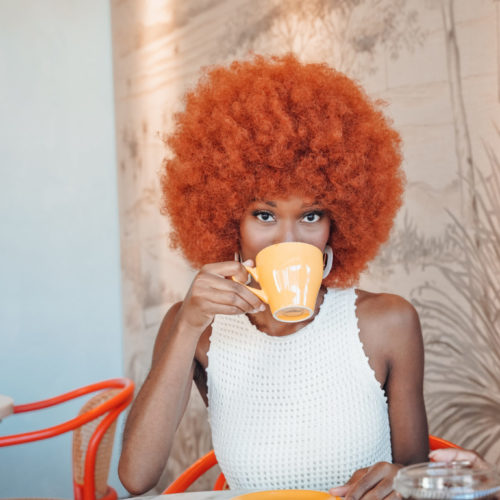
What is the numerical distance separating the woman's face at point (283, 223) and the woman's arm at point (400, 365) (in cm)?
21

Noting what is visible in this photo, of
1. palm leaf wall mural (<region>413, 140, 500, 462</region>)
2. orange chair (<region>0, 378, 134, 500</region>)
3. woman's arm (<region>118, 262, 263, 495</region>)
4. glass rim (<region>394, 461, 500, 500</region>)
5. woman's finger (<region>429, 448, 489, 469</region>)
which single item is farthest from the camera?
orange chair (<region>0, 378, 134, 500</region>)

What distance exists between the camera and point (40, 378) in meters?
3.33

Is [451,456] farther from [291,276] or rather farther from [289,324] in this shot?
[289,324]

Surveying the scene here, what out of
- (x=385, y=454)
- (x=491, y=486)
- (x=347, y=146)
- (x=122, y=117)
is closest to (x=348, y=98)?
(x=347, y=146)

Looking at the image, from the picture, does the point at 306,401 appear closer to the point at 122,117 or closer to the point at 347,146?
the point at 347,146

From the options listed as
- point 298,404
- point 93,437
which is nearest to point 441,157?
point 298,404

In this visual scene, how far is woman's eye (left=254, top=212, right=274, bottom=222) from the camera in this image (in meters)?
1.32

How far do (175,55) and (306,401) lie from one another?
2.18 m

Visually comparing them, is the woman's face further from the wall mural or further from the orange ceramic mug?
the wall mural

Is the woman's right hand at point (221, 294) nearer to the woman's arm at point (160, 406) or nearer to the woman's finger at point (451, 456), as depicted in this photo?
the woman's arm at point (160, 406)

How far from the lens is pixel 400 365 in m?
1.37

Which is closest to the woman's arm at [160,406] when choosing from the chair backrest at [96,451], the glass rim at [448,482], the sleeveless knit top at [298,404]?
the sleeveless knit top at [298,404]

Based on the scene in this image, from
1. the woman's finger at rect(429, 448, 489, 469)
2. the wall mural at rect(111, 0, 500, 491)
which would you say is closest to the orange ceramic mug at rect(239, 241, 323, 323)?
the woman's finger at rect(429, 448, 489, 469)

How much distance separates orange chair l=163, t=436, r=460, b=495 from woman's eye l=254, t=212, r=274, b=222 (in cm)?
51
